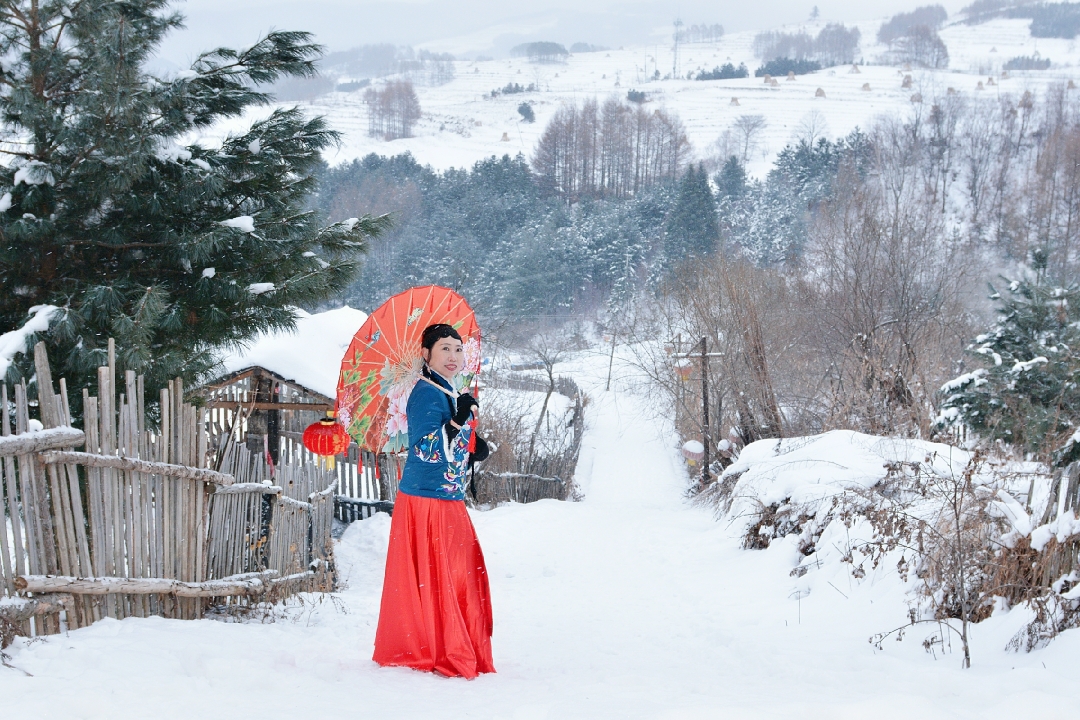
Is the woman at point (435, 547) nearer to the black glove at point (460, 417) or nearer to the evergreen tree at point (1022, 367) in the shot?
the black glove at point (460, 417)

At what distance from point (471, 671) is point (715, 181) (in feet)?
→ 205

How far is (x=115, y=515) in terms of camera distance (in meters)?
4.12

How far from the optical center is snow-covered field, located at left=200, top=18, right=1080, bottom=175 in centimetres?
8188

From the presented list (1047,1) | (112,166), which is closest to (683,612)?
(112,166)

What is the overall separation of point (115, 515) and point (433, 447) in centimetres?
163

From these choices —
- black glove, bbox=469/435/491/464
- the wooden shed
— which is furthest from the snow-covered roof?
black glove, bbox=469/435/491/464

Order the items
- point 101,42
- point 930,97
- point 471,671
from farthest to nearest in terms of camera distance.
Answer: point 930,97 → point 101,42 → point 471,671

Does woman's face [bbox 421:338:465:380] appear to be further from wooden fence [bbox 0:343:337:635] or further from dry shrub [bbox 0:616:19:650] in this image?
dry shrub [bbox 0:616:19:650]

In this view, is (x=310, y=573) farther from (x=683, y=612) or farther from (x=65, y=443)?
(x=65, y=443)

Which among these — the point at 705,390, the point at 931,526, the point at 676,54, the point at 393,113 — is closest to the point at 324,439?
the point at 931,526

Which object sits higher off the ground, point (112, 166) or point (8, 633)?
point (112, 166)

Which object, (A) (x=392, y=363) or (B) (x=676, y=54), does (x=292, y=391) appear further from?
(B) (x=676, y=54)

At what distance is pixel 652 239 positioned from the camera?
52.7m

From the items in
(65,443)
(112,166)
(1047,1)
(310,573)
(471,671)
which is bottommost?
(310,573)
